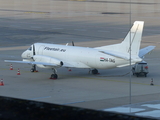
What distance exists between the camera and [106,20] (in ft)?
236

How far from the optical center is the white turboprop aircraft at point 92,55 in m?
25.9

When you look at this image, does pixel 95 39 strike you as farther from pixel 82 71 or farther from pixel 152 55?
pixel 82 71

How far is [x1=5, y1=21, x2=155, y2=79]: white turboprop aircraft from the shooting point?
25891 mm

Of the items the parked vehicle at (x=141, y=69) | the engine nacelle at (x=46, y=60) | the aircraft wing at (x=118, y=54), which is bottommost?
the parked vehicle at (x=141, y=69)

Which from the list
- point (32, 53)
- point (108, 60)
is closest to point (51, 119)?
point (108, 60)

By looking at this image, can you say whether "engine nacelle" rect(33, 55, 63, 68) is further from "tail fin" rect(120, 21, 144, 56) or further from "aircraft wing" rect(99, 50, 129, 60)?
"tail fin" rect(120, 21, 144, 56)

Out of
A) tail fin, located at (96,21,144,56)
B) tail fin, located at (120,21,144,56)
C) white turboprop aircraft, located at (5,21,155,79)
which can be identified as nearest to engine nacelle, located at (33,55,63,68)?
white turboprop aircraft, located at (5,21,155,79)

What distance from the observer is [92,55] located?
27094 millimetres

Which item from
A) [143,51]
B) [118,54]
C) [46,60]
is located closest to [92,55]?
[118,54]

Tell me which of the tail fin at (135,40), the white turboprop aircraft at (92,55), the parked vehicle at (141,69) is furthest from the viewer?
the parked vehicle at (141,69)

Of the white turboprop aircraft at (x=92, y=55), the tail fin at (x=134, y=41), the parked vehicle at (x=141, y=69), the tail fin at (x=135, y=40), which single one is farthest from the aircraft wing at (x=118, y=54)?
the parked vehicle at (x=141, y=69)

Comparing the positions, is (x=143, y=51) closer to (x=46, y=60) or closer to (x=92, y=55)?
(x=92, y=55)

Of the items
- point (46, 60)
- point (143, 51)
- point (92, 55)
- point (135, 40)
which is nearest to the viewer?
point (135, 40)

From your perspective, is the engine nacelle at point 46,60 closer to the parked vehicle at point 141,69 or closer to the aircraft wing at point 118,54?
the aircraft wing at point 118,54
